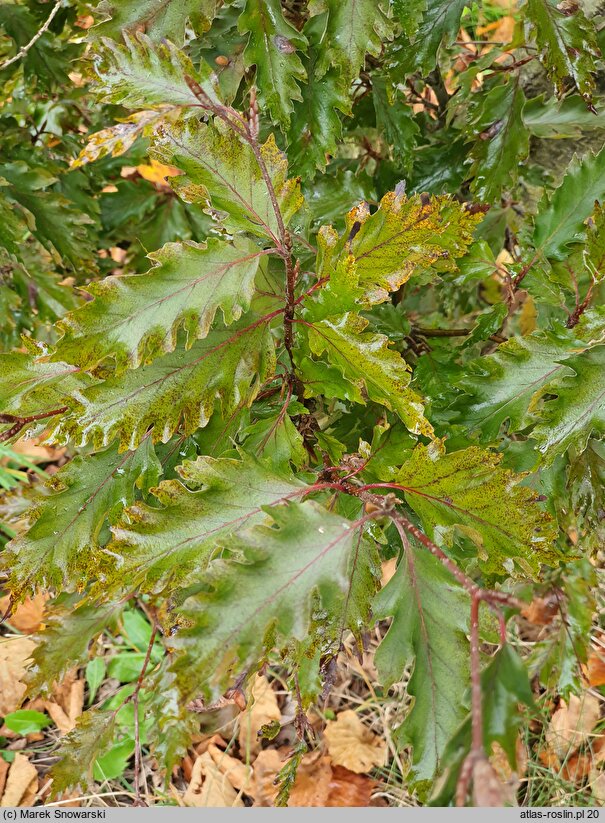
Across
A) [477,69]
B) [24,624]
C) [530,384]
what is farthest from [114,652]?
[477,69]

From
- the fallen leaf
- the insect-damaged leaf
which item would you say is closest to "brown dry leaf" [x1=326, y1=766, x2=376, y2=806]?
the fallen leaf

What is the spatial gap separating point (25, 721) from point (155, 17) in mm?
1251

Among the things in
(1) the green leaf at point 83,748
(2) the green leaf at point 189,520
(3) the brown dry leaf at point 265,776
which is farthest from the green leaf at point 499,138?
(3) the brown dry leaf at point 265,776

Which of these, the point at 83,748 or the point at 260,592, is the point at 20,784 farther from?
the point at 260,592

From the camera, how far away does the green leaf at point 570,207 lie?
2.31 feet

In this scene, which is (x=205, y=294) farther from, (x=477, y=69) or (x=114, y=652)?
(x=114, y=652)

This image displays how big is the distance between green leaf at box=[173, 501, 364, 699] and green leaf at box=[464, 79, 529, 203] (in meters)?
0.52

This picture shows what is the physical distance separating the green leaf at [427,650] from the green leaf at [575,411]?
0.51 feet

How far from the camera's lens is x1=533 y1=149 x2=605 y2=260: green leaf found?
2.31 ft

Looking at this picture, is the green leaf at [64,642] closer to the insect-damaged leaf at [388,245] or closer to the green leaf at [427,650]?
the green leaf at [427,650]

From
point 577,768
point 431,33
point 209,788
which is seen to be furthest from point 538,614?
→ point 431,33

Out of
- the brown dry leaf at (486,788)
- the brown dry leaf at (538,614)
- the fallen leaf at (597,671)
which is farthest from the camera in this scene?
the brown dry leaf at (538,614)

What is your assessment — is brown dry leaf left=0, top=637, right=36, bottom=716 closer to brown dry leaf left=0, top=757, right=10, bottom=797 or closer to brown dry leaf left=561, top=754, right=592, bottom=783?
brown dry leaf left=0, top=757, right=10, bottom=797

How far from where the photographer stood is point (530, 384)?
0.65 meters
